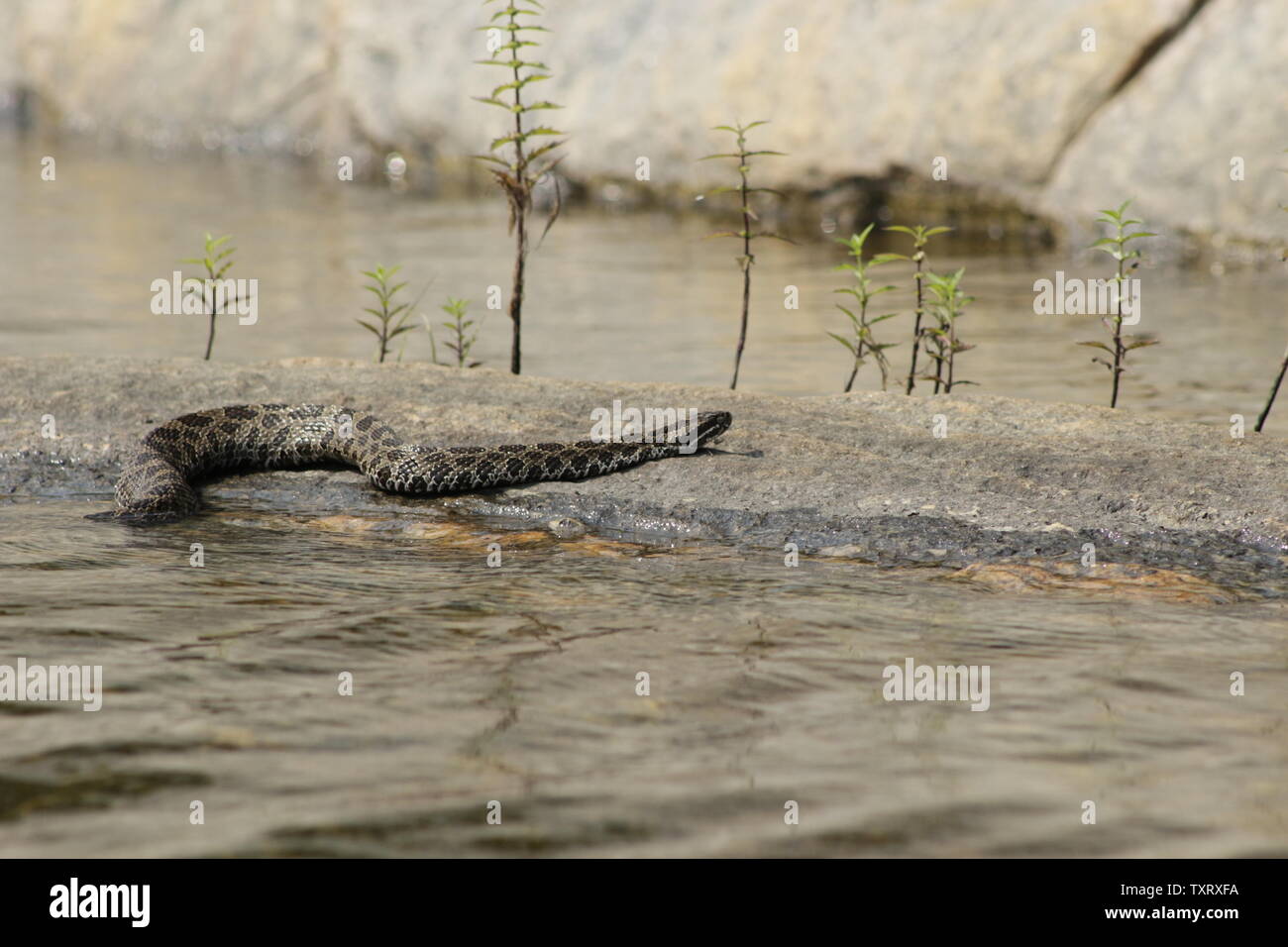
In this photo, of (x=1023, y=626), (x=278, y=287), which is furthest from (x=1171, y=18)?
(x=1023, y=626)

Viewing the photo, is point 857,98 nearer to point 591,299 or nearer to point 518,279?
point 591,299

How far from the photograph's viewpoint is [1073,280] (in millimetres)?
17703

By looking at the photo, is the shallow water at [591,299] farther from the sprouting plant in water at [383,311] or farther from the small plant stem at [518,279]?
the small plant stem at [518,279]

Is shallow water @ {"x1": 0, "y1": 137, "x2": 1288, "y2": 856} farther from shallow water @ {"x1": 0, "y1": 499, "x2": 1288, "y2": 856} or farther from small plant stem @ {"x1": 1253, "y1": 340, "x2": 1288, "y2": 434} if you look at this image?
small plant stem @ {"x1": 1253, "y1": 340, "x2": 1288, "y2": 434}

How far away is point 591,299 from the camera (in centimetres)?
1753

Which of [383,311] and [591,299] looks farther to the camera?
Result: [591,299]

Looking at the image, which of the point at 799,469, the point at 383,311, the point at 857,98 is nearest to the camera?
the point at 799,469

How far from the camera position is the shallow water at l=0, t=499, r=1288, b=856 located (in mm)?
4281

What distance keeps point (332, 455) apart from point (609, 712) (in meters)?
4.31

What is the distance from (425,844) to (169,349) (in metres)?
11.7

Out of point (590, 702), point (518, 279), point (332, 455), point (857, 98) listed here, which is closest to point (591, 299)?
point (857, 98)

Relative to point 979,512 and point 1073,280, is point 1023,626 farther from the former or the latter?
point 1073,280
